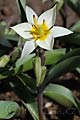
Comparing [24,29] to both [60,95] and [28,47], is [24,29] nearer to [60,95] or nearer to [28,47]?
[28,47]

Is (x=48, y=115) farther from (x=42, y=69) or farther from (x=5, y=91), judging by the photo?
(x=42, y=69)

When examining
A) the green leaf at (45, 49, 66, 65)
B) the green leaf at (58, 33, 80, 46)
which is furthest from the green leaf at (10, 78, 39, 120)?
the green leaf at (58, 33, 80, 46)

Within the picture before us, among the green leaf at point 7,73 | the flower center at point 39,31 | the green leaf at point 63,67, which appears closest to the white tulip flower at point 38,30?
the flower center at point 39,31

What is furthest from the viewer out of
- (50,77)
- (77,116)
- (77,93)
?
(77,93)

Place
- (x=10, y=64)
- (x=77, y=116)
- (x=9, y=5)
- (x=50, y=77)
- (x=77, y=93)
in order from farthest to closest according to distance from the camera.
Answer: (x=9, y=5), (x=77, y=93), (x=77, y=116), (x=10, y=64), (x=50, y=77)

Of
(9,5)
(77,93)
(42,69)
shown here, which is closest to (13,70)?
(42,69)

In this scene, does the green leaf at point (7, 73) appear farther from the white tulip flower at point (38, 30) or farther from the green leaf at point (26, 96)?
the white tulip flower at point (38, 30)

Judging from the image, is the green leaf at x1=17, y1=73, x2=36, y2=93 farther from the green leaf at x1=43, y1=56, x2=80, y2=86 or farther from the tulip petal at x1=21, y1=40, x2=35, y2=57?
the tulip petal at x1=21, y1=40, x2=35, y2=57
